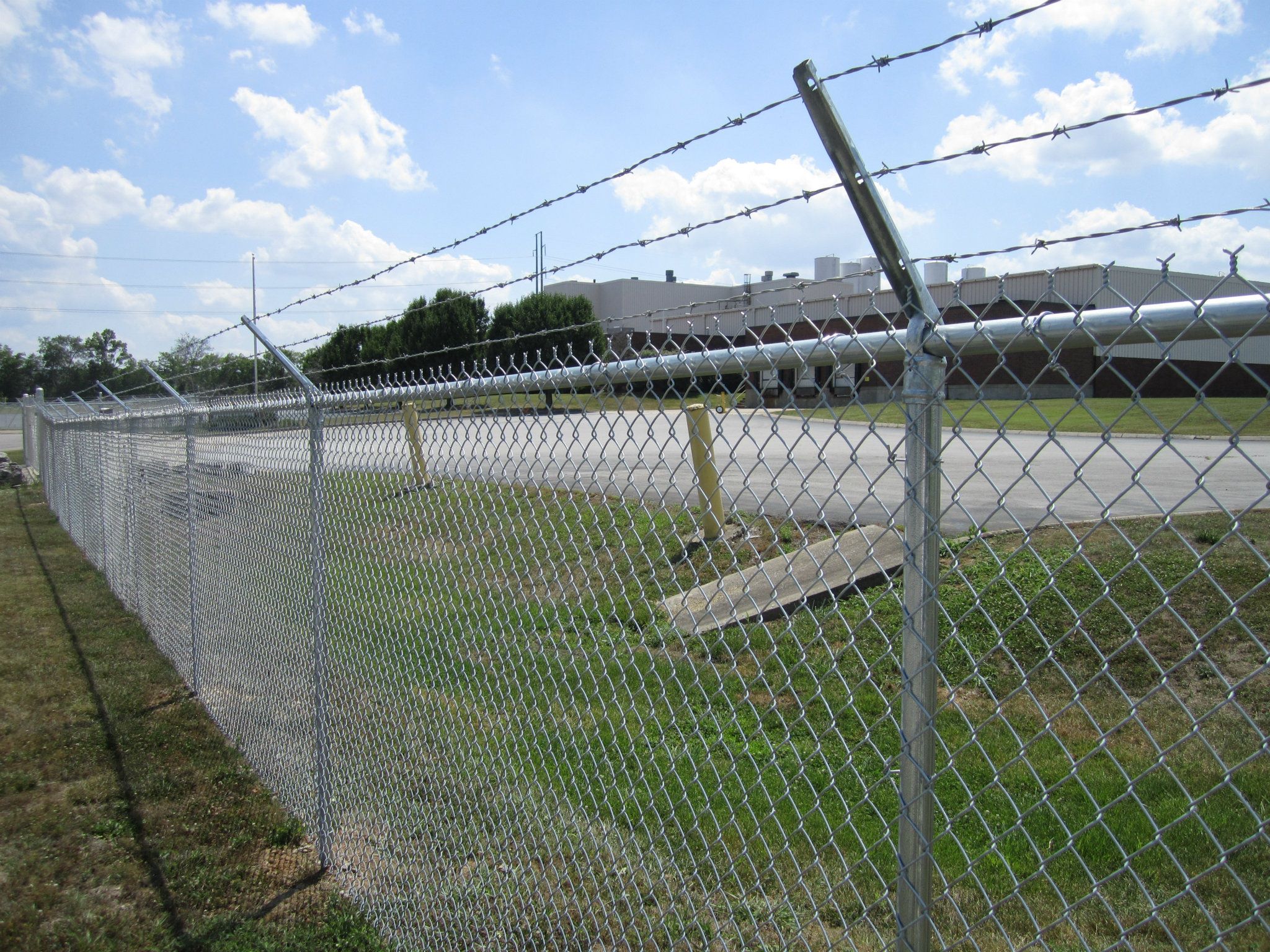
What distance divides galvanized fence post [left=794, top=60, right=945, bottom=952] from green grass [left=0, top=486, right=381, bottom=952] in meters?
2.48

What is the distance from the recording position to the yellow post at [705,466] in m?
2.13

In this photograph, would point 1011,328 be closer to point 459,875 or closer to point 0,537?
point 459,875

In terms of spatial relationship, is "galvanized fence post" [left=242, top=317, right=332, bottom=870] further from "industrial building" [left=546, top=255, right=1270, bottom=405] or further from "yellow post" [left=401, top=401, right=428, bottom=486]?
"industrial building" [left=546, top=255, right=1270, bottom=405]

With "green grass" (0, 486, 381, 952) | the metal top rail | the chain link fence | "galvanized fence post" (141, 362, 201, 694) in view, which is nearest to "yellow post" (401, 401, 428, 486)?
the chain link fence

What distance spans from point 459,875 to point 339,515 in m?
1.57

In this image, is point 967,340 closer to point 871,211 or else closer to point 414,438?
point 871,211

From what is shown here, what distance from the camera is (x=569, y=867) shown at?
348cm

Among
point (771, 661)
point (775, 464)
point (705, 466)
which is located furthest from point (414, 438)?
point (775, 464)

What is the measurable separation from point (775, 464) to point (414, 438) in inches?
251

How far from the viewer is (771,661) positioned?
18.4 ft

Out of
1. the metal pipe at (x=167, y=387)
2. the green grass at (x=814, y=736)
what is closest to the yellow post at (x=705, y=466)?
the green grass at (x=814, y=736)

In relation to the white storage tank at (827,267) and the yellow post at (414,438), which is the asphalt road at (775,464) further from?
the white storage tank at (827,267)

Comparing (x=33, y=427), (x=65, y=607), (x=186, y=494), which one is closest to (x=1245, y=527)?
(x=186, y=494)

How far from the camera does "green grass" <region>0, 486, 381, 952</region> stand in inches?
138
